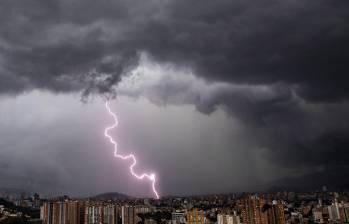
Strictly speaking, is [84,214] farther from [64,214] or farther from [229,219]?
[229,219]

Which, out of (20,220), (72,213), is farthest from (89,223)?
(20,220)

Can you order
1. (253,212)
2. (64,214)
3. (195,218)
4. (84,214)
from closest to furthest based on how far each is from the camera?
(195,218) < (253,212) < (64,214) < (84,214)

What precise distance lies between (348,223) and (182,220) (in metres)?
43.8

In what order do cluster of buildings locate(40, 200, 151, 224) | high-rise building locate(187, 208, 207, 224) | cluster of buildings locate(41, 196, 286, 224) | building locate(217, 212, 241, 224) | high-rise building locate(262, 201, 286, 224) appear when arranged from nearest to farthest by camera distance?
high-rise building locate(187, 208, 207, 224) → high-rise building locate(262, 201, 286, 224) → cluster of buildings locate(41, 196, 286, 224) → building locate(217, 212, 241, 224) → cluster of buildings locate(40, 200, 151, 224)

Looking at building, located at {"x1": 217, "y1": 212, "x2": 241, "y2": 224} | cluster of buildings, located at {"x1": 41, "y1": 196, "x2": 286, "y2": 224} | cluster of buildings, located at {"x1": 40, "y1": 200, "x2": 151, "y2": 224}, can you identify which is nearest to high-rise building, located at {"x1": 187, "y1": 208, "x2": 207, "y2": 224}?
cluster of buildings, located at {"x1": 41, "y1": 196, "x2": 286, "y2": 224}

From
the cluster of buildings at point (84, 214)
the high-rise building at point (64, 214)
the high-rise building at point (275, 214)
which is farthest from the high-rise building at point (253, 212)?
the high-rise building at point (64, 214)

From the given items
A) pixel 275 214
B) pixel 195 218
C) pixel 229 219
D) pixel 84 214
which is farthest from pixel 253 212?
pixel 84 214

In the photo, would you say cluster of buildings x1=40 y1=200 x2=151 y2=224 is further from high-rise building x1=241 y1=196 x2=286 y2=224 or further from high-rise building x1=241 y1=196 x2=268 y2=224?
high-rise building x1=241 y1=196 x2=286 y2=224

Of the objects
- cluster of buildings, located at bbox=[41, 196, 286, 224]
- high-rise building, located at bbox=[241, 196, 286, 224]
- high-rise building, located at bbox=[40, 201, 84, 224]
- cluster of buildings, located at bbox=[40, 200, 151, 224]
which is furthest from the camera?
high-rise building, located at bbox=[40, 201, 84, 224]

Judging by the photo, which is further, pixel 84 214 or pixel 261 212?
pixel 84 214

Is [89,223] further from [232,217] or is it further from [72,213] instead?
[232,217]

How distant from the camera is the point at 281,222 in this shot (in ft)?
252

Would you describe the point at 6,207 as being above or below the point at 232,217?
above

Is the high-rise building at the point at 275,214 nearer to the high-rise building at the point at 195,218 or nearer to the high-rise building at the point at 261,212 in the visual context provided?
the high-rise building at the point at 261,212
